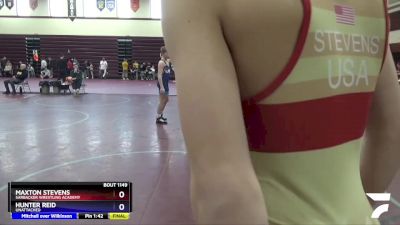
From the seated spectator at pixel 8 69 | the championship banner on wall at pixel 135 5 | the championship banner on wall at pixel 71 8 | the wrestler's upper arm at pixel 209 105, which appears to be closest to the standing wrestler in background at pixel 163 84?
the wrestler's upper arm at pixel 209 105

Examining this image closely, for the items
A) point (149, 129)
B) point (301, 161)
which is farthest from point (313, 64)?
point (149, 129)

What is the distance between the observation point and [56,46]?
26.8 m

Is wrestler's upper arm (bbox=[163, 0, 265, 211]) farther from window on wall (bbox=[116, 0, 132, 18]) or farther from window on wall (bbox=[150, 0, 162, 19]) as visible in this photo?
window on wall (bbox=[116, 0, 132, 18])

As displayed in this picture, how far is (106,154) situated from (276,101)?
5.98 metres

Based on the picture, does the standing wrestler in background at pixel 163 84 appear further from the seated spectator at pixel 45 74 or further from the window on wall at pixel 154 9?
the seated spectator at pixel 45 74

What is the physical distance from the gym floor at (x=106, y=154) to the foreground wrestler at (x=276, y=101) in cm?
108

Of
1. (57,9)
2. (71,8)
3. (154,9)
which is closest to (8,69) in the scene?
(57,9)

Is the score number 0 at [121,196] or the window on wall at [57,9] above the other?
the window on wall at [57,9]

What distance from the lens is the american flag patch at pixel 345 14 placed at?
81 cm

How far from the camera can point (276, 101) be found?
0.77 m
